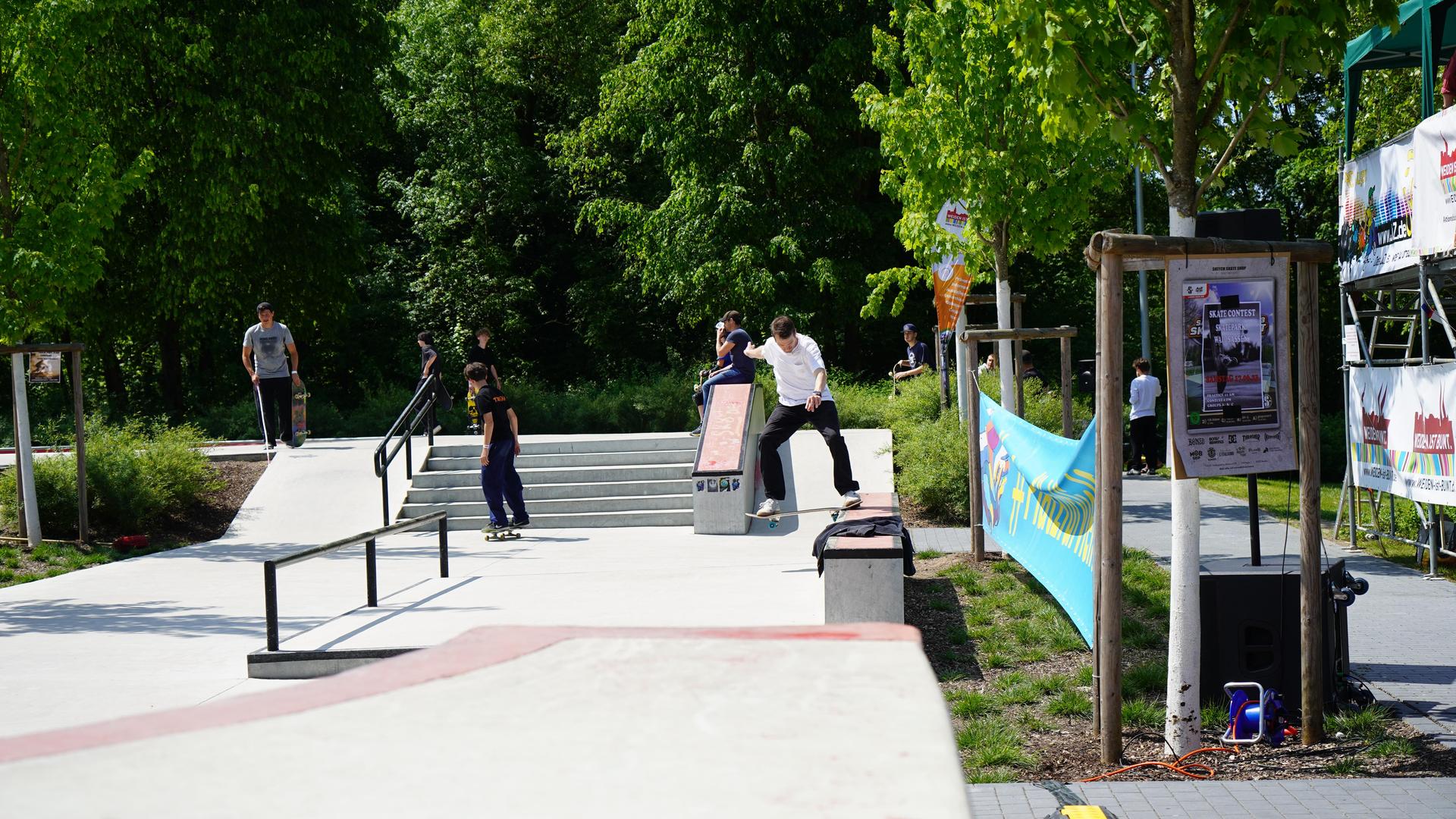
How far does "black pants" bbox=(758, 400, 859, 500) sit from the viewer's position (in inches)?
467

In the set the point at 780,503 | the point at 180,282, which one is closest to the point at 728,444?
the point at 780,503

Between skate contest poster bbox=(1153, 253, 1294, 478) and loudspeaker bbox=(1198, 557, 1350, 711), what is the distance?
71 centimetres

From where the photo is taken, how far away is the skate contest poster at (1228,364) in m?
5.79

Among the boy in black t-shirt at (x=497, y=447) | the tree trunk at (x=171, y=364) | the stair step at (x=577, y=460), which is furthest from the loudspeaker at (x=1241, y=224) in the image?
the tree trunk at (x=171, y=364)

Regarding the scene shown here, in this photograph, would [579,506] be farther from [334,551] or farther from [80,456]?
[334,551]

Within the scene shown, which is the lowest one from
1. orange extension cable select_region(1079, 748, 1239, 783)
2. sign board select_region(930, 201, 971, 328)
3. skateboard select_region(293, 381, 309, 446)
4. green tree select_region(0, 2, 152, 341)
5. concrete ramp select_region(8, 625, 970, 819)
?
orange extension cable select_region(1079, 748, 1239, 783)

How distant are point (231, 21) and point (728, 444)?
726 inches

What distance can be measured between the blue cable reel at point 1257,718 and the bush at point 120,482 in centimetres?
1282

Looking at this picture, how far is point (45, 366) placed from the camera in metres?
13.9

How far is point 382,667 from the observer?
81.7 inches

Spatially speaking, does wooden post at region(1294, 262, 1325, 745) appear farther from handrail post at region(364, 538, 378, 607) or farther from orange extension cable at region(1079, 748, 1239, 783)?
handrail post at region(364, 538, 378, 607)

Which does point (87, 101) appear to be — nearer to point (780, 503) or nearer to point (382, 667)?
point (780, 503)

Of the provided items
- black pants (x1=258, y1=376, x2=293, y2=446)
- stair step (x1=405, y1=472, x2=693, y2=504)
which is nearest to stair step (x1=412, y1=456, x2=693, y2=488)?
stair step (x1=405, y1=472, x2=693, y2=504)

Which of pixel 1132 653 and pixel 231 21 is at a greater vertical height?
pixel 231 21
